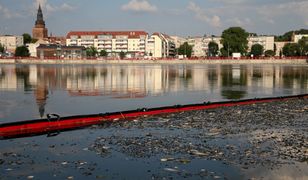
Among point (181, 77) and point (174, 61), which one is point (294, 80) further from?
point (174, 61)

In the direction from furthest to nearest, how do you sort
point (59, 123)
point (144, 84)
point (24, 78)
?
point (24, 78) → point (144, 84) → point (59, 123)

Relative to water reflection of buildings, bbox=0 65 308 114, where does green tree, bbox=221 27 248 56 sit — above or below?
above

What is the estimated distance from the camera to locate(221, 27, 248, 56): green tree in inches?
7495

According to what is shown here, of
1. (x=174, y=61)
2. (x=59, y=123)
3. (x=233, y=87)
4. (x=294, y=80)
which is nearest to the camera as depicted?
(x=59, y=123)

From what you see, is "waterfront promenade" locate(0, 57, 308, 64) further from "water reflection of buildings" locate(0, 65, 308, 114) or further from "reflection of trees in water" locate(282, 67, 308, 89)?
"water reflection of buildings" locate(0, 65, 308, 114)

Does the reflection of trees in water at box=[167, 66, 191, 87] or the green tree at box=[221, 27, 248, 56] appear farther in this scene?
the green tree at box=[221, 27, 248, 56]

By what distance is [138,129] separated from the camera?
1895cm

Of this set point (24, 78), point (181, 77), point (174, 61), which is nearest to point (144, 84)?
point (181, 77)

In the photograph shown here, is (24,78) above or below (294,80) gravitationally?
above

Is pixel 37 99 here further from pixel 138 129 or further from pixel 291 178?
pixel 291 178

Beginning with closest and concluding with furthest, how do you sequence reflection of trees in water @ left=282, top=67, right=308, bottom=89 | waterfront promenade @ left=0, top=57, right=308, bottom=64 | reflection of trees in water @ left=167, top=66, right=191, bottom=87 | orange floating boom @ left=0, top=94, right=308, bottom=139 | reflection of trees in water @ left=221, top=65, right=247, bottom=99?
orange floating boom @ left=0, top=94, right=308, bottom=139 < reflection of trees in water @ left=221, top=65, right=247, bottom=99 < reflection of trees in water @ left=282, top=67, right=308, bottom=89 < reflection of trees in water @ left=167, top=66, right=191, bottom=87 < waterfront promenade @ left=0, top=57, right=308, bottom=64

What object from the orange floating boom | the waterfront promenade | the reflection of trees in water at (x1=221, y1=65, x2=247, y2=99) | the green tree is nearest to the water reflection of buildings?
the reflection of trees in water at (x1=221, y1=65, x2=247, y2=99)

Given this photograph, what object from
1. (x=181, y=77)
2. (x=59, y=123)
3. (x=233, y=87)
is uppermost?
(x=181, y=77)

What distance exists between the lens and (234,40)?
191 meters
